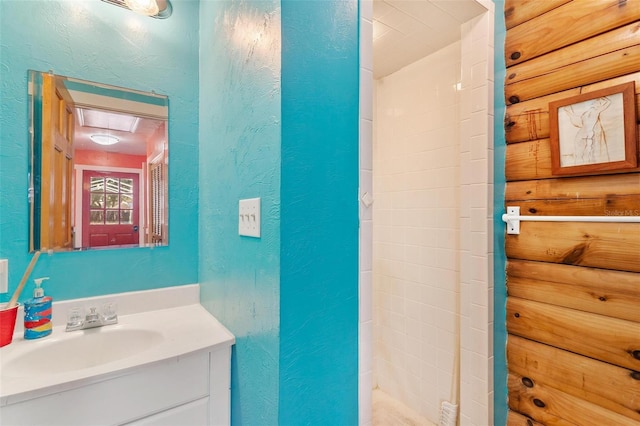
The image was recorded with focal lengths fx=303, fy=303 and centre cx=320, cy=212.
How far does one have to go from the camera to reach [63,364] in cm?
109

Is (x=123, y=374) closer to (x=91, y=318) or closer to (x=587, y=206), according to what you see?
(x=91, y=318)

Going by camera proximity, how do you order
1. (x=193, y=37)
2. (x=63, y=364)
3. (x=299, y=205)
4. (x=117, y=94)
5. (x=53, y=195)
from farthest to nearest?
(x=193, y=37), (x=117, y=94), (x=53, y=195), (x=63, y=364), (x=299, y=205)

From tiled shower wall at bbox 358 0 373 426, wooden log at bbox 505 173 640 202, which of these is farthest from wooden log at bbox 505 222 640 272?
tiled shower wall at bbox 358 0 373 426

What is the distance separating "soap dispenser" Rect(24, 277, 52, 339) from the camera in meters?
1.10

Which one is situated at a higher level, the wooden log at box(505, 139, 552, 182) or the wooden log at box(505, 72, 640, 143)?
the wooden log at box(505, 72, 640, 143)

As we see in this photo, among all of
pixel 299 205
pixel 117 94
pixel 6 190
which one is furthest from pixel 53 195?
pixel 299 205

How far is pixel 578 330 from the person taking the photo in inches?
45.1

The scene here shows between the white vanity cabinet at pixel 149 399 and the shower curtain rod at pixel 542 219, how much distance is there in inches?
50.8

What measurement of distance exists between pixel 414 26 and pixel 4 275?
215 centimetres

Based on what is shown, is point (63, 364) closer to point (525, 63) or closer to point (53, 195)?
point (53, 195)

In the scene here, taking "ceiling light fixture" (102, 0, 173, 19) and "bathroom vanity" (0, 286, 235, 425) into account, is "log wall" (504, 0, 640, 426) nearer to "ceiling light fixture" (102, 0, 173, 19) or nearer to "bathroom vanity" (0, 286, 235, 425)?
"bathroom vanity" (0, 286, 235, 425)

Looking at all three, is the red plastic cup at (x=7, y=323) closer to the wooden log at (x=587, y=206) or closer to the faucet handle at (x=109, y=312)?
the faucet handle at (x=109, y=312)

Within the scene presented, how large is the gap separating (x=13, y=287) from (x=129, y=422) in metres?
0.75

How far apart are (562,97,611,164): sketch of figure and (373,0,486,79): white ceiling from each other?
2.23ft
